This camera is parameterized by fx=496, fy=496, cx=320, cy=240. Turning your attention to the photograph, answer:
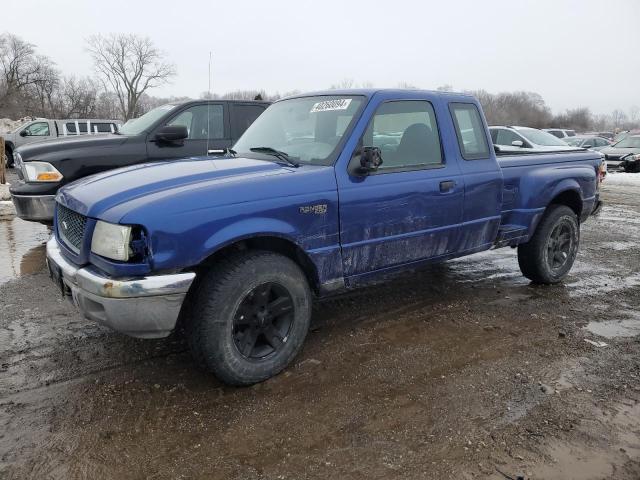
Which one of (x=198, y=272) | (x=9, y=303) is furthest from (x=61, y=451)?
(x=9, y=303)

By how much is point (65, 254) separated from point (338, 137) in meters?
2.06

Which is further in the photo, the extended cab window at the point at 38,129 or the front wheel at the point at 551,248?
the extended cab window at the point at 38,129

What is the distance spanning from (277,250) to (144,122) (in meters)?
4.51

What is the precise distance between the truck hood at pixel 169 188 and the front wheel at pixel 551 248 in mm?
2997

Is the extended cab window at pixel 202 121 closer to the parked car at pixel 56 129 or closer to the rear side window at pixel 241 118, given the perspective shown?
the rear side window at pixel 241 118

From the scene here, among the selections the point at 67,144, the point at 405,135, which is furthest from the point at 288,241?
the point at 67,144

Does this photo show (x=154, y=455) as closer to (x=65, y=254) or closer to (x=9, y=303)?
(x=65, y=254)

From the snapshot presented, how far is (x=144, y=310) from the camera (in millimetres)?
2803

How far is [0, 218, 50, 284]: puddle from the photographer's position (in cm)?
571

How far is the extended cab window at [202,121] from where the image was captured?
6957 mm

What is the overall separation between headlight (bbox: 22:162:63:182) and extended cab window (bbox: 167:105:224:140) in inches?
67.4

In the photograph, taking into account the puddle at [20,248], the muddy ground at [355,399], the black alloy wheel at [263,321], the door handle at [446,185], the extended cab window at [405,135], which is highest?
the extended cab window at [405,135]

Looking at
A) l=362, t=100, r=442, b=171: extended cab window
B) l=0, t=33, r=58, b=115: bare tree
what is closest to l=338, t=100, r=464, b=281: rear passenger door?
l=362, t=100, r=442, b=171: extended cab window

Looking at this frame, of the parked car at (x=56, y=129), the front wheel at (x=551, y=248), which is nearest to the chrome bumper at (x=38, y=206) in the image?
the front wheel at (x=551, y=248)
